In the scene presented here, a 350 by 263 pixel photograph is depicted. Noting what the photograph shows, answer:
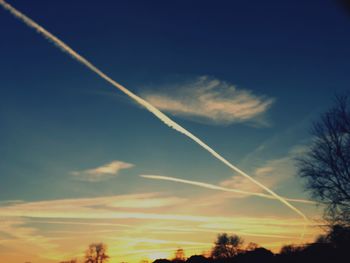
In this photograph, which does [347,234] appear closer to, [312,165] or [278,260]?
[312,165]

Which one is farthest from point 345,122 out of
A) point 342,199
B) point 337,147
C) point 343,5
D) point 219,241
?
point 219,241

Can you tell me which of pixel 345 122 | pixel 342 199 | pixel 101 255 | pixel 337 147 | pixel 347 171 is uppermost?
pixel 345 122

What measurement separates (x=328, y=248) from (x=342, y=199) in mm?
4934

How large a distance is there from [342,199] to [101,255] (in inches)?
3660

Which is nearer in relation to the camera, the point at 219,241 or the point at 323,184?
the point at 323,184

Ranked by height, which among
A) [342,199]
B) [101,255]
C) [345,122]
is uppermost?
[345,122]

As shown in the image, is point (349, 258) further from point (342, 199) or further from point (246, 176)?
point (246, 176)

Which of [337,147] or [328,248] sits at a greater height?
[337,147]

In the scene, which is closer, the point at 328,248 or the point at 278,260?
the point at 328,248

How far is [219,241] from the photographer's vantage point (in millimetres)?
105000

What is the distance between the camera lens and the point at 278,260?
103ft

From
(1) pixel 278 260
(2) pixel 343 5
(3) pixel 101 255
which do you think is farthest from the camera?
(3) pixel 101 255

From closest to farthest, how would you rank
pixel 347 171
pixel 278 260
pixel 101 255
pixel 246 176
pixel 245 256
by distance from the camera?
pixel 347 171 < pixel 278 260 < pixel 246 176 < pixel 245 256 < pixel 101 255

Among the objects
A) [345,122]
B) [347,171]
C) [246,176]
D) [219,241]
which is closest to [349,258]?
[347,171]
